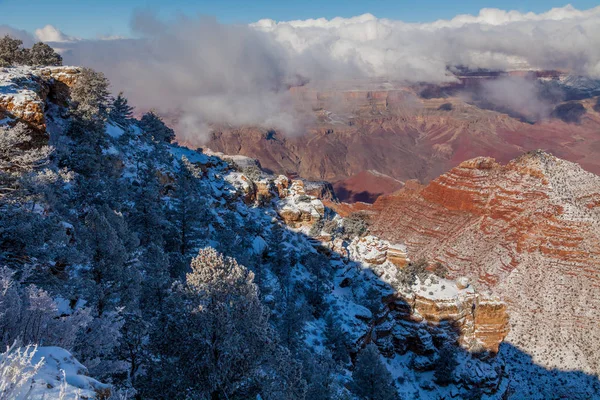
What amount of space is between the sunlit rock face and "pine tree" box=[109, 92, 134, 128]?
9.56m

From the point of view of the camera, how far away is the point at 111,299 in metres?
13.9

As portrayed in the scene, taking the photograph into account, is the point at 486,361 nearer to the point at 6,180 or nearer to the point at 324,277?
the point at 324,277

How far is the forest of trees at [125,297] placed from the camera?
30.8ft

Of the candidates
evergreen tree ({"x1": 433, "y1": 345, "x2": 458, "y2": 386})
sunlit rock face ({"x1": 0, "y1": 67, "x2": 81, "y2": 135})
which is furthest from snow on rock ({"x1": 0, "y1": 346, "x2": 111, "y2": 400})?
evergreen tree ({"x1": 433, "y1": 345, "x2": 458, "y2": 386})

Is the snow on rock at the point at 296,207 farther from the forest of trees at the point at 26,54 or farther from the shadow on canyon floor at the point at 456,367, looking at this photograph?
the forest of trees at the point at 26,54

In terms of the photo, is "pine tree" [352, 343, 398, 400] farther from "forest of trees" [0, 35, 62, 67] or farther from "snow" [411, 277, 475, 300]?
"forest of trees" [0, 35, 62, 67]

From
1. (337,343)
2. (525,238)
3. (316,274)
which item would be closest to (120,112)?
(316,274)

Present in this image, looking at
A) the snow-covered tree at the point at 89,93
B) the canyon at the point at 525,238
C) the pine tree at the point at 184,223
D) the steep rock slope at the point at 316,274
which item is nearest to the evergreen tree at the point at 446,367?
the steep rock slope at the point at 316,274

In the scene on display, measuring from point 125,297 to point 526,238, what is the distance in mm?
56955

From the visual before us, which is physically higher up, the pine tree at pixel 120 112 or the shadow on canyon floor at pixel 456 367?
the pine tree at pixel 120 112

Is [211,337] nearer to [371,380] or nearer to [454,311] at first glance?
[371,380]

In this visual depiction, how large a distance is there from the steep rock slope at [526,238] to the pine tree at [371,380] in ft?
87.3

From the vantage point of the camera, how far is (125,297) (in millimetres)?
14312

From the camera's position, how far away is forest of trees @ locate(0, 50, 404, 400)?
9.40 metres
